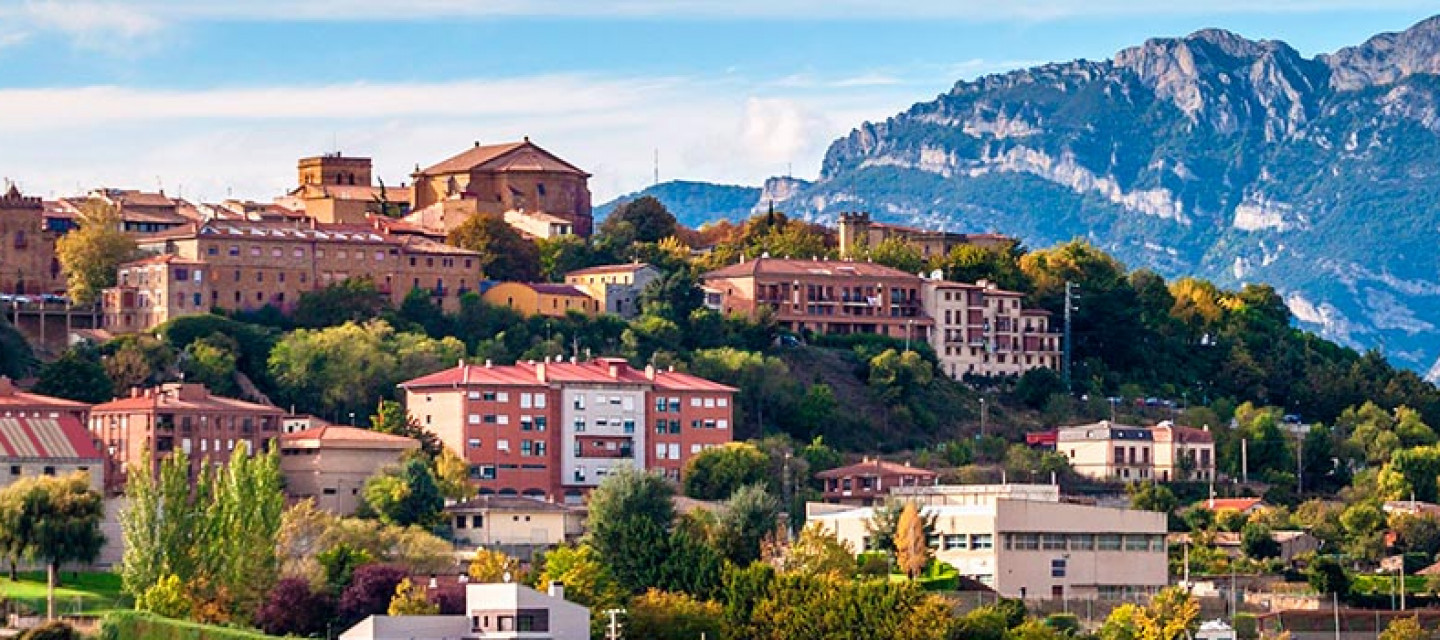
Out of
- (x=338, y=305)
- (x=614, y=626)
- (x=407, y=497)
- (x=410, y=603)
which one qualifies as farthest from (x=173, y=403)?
(x=614, y=626)

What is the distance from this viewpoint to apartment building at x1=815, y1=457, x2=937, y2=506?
375 feet

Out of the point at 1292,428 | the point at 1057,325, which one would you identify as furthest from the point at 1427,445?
the point at 1057,325

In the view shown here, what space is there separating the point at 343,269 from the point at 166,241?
670 centimetres

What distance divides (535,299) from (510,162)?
19.4 metres

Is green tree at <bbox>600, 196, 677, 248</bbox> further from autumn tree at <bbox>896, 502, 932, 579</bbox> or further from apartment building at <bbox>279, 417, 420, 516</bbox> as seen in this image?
autumn tree at <bbox>896, 502, 932, 579</bbox>

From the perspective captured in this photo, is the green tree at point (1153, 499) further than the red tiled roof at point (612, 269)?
No

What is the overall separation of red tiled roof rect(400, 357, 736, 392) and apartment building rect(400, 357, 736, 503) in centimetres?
4

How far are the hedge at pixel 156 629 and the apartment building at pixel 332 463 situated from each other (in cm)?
2111

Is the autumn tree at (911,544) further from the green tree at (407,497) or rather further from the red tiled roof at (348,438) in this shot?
the red tiled roof at (348,438)

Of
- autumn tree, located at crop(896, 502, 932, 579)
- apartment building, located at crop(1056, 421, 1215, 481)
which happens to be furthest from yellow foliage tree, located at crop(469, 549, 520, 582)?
apartment building, located at crop(1056, 421, 1215, 481)

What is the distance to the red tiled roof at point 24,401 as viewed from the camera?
101875 millimetres

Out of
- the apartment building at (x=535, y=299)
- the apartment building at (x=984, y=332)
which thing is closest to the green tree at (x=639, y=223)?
the apartment building at (x=984, y=332)

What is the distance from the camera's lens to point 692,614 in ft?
280

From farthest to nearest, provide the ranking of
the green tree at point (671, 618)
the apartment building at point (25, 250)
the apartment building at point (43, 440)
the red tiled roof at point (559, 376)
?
the apartment building at point (25, 250) < the red tiled roof at point (559, 376) < the apartment building at point (43, 440) < the green tree at point (671, 618)
